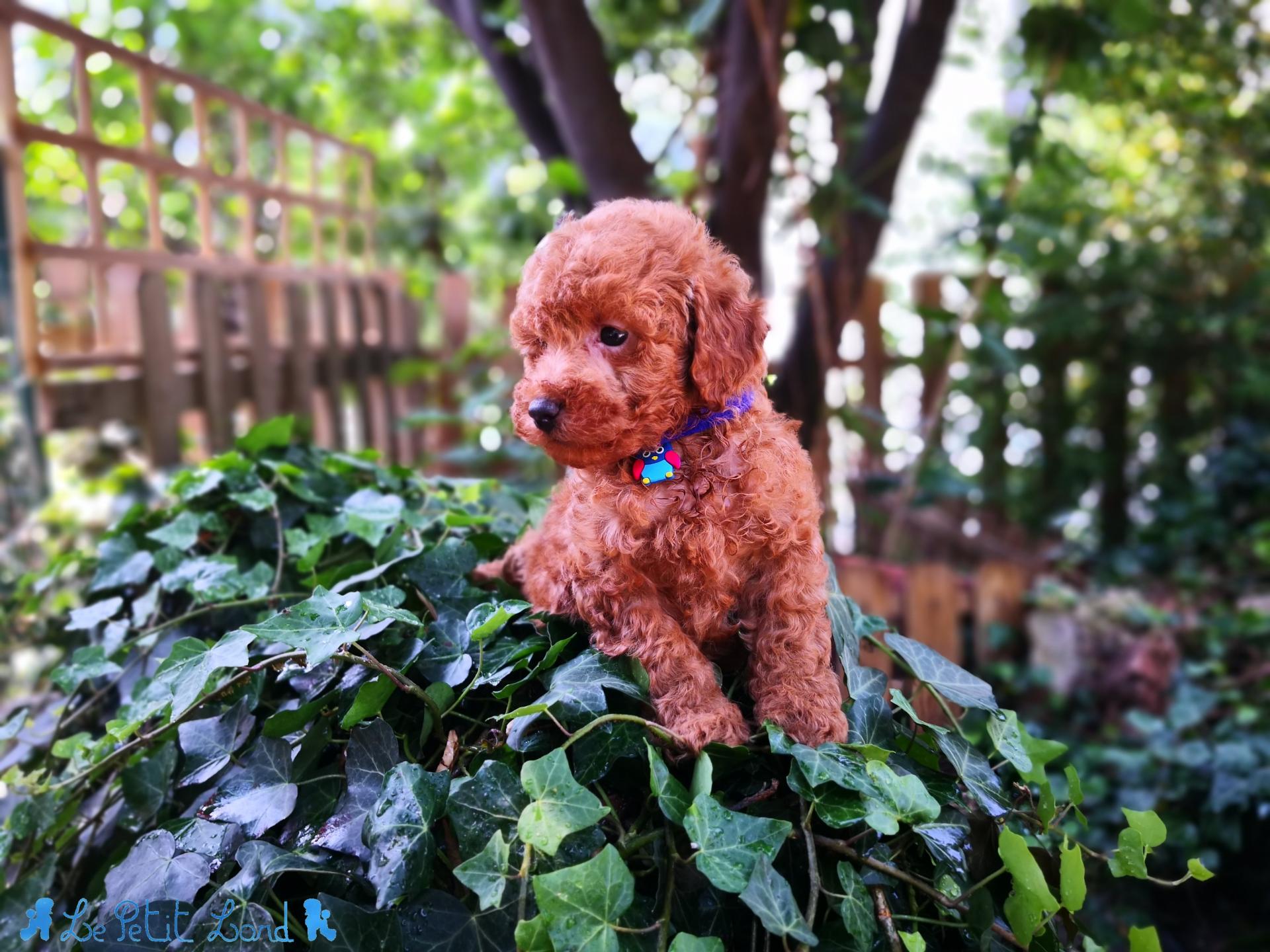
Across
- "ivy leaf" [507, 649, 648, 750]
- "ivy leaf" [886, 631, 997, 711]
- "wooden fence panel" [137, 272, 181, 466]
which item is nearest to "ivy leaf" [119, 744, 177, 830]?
"ivy leaf" [507, 649, 648, 750]

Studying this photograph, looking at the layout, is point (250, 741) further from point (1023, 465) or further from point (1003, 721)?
point (1023, 465)

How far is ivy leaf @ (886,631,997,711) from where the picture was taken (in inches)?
46.6

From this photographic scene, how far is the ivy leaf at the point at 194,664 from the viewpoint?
42.3 inches

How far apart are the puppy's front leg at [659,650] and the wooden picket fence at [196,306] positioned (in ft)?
7.84

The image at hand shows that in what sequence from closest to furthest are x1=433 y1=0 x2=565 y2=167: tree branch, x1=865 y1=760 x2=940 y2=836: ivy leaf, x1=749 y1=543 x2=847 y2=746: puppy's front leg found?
x1=865 y1=760 x2=940 y2=836: ivy leaf → x1=749 y1=543 x2=847 y2=746: puppy's front leg → x1=433 y1=0 x2=565 y2=167: tree branch

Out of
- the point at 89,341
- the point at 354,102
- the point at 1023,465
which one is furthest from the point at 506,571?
the point at 354,102

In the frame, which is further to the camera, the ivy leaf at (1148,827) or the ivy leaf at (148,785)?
the ivy leaf at (148,785)

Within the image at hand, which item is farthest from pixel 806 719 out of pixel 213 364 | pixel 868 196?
pixel 213 364

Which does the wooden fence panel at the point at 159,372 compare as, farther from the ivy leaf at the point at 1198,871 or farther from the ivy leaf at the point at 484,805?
the ivy leaf at the point at 1198,871

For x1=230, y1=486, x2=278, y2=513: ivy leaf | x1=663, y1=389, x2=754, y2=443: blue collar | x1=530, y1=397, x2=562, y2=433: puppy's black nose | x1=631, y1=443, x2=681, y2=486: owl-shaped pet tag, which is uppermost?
x1=530, y1=397, x2=562, y2=433: puppy's black nose

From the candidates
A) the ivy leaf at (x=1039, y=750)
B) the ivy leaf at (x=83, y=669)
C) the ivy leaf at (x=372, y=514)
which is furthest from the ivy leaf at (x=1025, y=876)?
the ivy leaf at (x=83, y=669)

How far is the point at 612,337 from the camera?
3.41ft

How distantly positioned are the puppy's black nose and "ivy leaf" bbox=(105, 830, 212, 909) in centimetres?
62

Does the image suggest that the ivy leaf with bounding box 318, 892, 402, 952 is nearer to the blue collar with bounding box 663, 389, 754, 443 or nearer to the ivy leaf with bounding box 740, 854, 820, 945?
the ivy leaf with bounding box 740, 854, 820, 945
